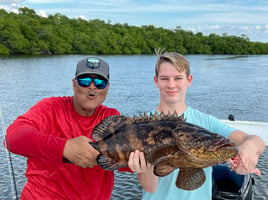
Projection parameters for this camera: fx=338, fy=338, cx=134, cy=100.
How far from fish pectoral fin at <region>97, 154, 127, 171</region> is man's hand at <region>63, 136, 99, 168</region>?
0.11 metres

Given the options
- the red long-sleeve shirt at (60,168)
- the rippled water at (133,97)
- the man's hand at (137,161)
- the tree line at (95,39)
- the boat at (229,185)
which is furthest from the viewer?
the tree line at (95,39)

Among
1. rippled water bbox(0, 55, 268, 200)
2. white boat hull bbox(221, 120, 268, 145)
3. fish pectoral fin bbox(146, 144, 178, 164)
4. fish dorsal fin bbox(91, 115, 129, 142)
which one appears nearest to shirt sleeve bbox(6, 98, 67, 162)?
fish dorsal fin bbox(91, 115, 129, 142)

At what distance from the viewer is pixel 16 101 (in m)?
24.5

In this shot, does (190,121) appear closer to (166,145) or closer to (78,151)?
(166,145)

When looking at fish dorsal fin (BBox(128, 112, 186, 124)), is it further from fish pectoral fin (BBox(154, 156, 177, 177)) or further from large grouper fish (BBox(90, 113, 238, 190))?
fish pectoral fin (BBox(154, 156, 177, 177))

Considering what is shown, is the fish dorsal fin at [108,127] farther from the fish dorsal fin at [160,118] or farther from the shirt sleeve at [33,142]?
the shirt sleeve at [33,142]

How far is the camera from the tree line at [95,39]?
8162 cm

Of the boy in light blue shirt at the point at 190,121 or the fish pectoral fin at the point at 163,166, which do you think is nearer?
the fish pectoral fin at the point at 163,166

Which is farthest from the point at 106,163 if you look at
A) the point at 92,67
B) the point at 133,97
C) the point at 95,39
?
the point at 95,39

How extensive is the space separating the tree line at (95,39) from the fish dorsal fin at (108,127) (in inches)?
2938

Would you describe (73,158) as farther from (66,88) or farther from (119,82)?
(119,82)

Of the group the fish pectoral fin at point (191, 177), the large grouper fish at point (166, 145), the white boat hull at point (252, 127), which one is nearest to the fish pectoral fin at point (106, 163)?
the large grouper fish at point (166, 145)

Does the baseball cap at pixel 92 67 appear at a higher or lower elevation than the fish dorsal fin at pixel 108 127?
higher

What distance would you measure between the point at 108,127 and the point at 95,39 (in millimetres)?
92481
